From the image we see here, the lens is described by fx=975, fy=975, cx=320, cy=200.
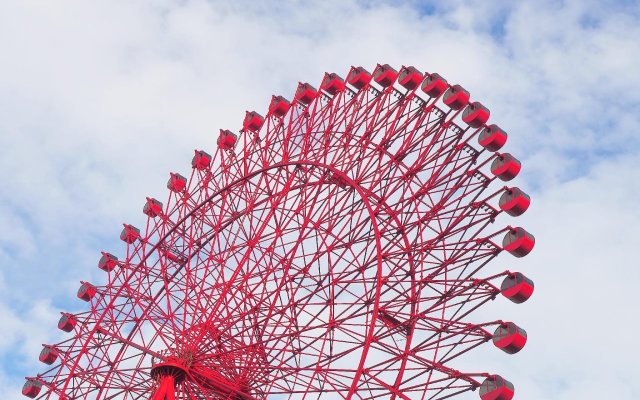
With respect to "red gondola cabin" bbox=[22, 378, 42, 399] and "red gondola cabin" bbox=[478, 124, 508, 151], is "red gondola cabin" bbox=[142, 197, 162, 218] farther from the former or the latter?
"red gondola cabin" bbox=[478, 124, 508, 151]

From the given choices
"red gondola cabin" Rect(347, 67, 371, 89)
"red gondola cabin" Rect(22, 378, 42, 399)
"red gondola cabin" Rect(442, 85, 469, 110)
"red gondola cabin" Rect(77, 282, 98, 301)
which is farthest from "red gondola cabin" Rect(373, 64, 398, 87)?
"red gondola cabin" Rect(22, 378, 42, 399)

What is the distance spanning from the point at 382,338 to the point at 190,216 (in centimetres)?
949

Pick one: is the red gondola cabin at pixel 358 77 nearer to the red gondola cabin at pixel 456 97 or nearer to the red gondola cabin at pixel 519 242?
the red gondola cabin at pixel 456 97

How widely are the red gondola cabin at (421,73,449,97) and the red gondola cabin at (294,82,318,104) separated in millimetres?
4022

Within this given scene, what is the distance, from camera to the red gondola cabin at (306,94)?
30.7 meters

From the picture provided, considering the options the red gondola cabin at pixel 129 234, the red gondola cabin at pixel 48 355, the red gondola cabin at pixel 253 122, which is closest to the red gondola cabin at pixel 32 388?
the red gondola cabin at pixel 48 355

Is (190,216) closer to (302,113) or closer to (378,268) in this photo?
(302,113)

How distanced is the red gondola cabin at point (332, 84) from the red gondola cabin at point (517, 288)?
890cm

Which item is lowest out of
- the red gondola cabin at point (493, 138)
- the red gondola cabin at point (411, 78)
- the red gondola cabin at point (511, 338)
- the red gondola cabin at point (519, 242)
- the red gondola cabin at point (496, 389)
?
the red gondola cabin at point (496, 389)

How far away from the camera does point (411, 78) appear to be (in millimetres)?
28750

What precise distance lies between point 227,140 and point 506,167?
33.3 feet

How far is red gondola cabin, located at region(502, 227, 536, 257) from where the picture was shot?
81.5 ft

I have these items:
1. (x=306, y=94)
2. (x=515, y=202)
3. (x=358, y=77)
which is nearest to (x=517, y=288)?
(x=515, y=202)

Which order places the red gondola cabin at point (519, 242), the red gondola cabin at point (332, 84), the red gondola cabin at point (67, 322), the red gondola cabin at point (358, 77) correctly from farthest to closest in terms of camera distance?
the red gondola cabin at point (67, 322) → the red gondola cabin at point (332, 84) → the red gondola cabin at point (358, 77) → the red gondola cabin at point (519, 242)
